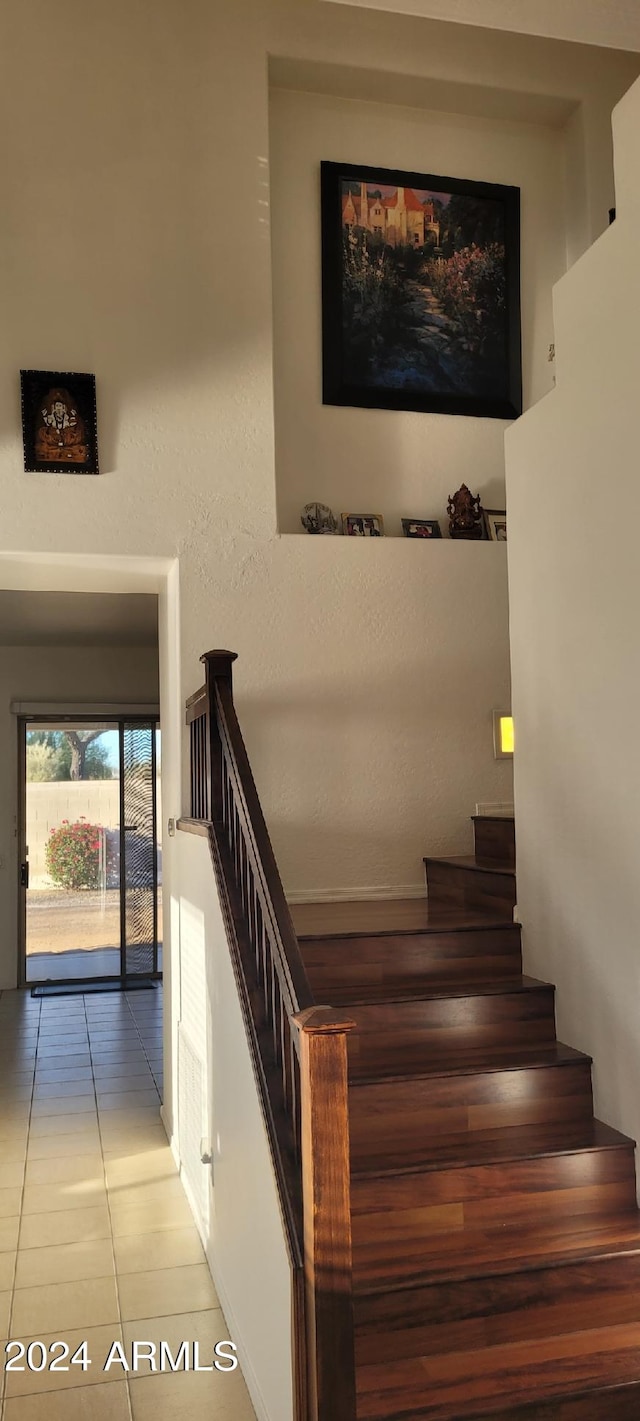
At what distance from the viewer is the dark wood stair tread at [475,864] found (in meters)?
4.45

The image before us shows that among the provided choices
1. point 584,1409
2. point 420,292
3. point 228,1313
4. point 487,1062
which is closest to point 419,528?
point 420,292

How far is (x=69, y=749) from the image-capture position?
34.4ft

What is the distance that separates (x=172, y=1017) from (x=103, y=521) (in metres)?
2.45

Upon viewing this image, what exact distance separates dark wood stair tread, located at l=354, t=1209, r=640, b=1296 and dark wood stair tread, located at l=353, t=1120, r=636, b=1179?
183mm

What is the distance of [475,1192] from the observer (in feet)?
10.4

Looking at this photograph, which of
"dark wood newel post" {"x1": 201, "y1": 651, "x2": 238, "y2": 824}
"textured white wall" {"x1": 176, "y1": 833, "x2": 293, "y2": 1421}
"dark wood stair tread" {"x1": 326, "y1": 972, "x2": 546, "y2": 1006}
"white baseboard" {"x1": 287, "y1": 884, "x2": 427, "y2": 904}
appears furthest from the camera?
"white baseboard" {"x1": 287, "y1": 884, "x2": 427, "y2": 904}

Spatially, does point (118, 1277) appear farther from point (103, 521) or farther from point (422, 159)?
point (422, 159)

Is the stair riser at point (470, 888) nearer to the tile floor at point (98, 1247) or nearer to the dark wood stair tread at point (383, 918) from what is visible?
the dark wood stair tread at point (383, 918)

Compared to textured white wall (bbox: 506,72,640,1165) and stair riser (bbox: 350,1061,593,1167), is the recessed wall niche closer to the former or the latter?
textured white wall (bbox: 506,72,640,1165)

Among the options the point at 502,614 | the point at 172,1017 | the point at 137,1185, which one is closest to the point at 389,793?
the point at 502,614

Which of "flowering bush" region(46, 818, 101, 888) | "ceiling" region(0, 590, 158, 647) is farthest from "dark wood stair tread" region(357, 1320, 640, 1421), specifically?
"flowering bush" region(46, 818, 101, 888)

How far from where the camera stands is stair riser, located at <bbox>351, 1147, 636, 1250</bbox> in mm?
3074

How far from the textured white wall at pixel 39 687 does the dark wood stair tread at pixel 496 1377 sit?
7898 millimetres

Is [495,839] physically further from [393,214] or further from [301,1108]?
[393,214]
